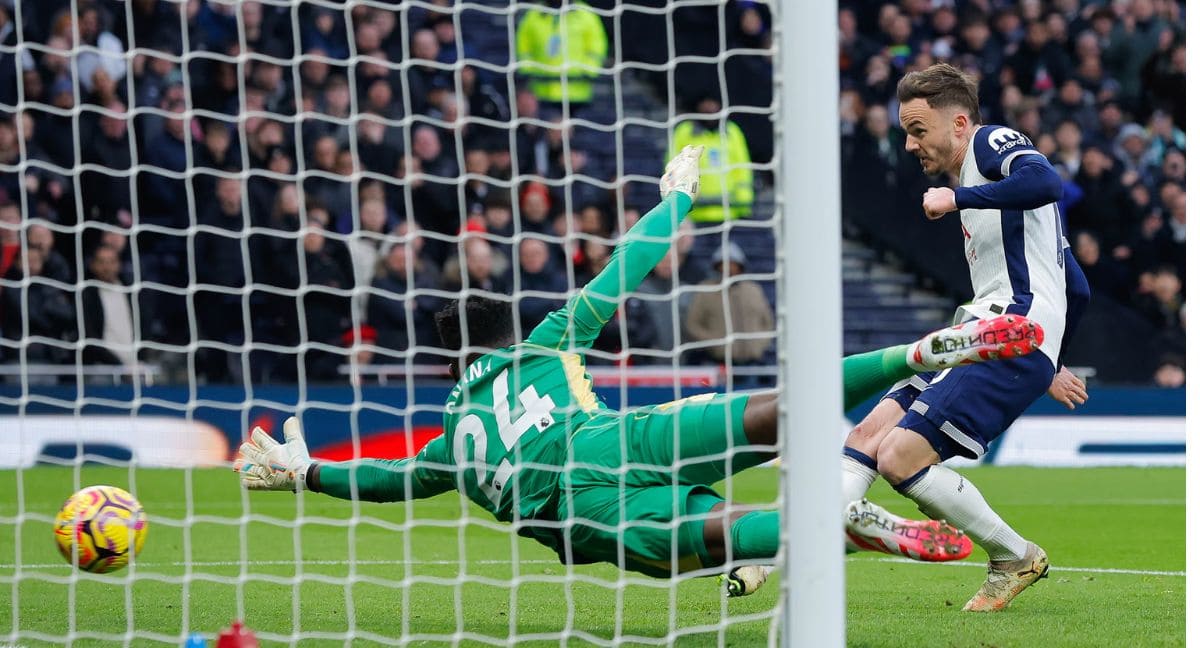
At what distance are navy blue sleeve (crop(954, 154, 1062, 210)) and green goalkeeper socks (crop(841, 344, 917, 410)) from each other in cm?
71

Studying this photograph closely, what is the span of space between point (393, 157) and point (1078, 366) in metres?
6.57

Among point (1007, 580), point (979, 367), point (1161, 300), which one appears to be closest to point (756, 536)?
point (979, 367)

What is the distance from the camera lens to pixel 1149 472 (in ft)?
37.6

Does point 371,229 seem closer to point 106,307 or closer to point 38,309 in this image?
point 106,307

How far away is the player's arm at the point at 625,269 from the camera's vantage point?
4984 millimetres

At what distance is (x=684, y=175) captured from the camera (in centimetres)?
520

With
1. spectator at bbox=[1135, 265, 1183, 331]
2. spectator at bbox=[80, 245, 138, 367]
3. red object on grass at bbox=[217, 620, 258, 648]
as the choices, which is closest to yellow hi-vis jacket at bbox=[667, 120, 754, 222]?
spectator at bbox=[1135, 265, 1183, 331]

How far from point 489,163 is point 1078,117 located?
6269mm

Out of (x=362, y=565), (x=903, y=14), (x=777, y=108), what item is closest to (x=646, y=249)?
(x=777, y=108)

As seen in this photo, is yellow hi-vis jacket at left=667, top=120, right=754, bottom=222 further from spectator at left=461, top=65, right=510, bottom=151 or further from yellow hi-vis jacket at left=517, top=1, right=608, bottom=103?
spectator at left=461, top=65, right=510, bottom=151

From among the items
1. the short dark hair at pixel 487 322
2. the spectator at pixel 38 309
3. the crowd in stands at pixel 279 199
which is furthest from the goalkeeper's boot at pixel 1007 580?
the spectator at pixel 38 309

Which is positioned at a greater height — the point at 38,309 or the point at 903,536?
the point at 38,309

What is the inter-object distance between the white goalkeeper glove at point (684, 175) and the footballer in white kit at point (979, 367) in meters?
0.80

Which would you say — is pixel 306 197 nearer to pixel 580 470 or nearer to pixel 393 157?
pixel 393 157
